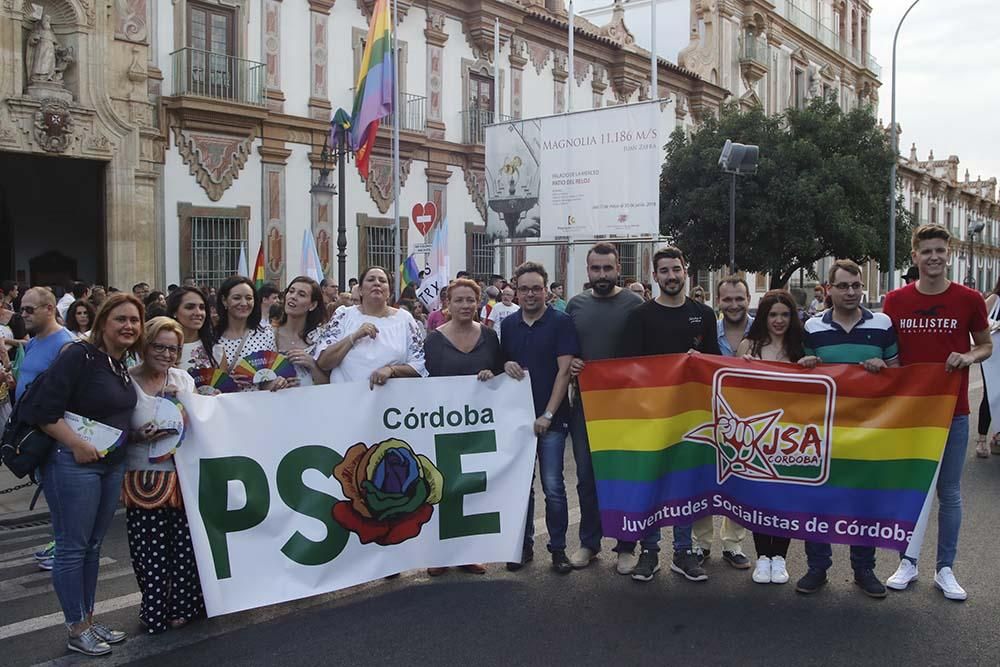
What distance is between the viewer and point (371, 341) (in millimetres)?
5516

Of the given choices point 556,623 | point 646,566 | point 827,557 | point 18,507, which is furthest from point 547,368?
point 18,507

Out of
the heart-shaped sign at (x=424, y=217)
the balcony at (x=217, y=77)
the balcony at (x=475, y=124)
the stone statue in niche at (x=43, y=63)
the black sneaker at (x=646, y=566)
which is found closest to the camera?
the black sneaker at (x=646, y=566)

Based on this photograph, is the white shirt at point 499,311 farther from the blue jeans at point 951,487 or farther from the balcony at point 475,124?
the balcony at point 475,124

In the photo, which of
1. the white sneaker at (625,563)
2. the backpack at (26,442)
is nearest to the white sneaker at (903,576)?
the white sneaker at (625,563)

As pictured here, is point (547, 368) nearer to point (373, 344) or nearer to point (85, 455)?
point (373, 344)

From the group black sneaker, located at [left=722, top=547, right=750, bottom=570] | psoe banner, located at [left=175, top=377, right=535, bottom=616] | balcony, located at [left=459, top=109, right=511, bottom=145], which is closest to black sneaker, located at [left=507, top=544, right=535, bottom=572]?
psoe banner, located at [left=175, top=377, right=535, bottom=616]

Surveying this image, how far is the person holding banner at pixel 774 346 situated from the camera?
208 inches

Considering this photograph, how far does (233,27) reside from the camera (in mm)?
18984

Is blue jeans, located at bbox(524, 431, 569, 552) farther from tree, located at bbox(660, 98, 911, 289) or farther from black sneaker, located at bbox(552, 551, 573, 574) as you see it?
tree, located at bbox(660, 98, 911, 289)

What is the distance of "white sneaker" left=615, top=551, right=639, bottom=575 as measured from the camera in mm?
5445

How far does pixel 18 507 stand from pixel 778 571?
5.76 meters

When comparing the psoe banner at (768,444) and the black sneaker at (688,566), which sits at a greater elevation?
the psoe banner at (768,444)

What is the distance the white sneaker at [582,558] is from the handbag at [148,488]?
7.68ft

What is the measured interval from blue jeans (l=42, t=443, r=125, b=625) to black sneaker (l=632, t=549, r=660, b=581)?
Answer: 2.80 m
